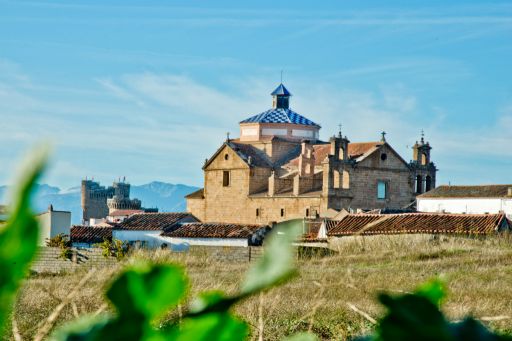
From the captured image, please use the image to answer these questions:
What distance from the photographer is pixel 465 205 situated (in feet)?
143

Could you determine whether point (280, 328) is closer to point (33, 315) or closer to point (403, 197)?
point (33, 315)

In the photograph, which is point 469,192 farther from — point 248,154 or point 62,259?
point 62,259

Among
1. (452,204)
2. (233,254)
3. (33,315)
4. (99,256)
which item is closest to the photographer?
(33,315)

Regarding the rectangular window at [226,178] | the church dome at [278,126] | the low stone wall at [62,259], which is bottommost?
the low stone wall at [62,259]

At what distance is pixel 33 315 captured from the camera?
281 inches

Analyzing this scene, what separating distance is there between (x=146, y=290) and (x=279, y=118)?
50.5 m

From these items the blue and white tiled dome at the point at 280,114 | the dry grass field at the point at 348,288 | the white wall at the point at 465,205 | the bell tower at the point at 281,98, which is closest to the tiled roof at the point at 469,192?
the white wall at the point at 465,205

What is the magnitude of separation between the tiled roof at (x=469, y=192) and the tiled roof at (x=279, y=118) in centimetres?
908

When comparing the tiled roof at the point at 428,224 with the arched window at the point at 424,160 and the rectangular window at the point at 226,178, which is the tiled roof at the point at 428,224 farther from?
the arched window at the point at 424,160

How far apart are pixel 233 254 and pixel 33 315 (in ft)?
57.2

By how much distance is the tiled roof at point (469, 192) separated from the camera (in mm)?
42438


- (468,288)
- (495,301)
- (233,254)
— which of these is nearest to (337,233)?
(233,254)

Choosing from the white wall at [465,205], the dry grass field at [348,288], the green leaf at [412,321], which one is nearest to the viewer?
the green leaf at [412,321]

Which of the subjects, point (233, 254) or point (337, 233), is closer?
point (233, 254)
